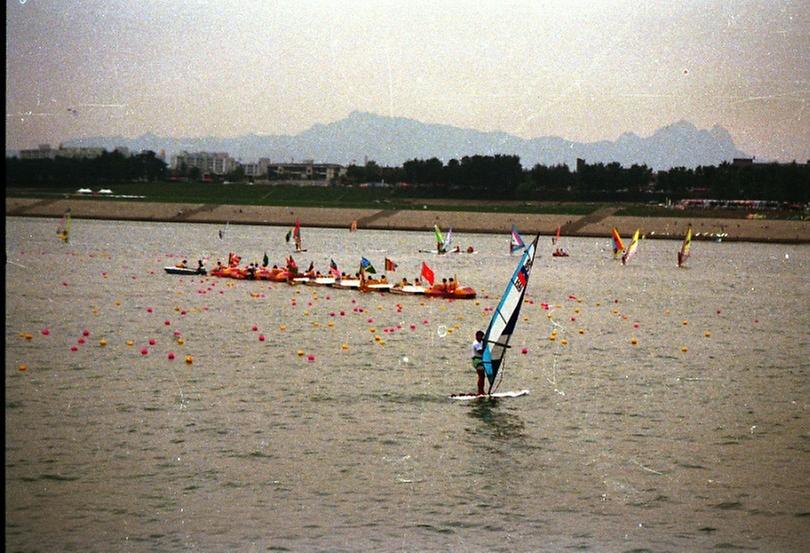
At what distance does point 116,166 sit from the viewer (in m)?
59.8

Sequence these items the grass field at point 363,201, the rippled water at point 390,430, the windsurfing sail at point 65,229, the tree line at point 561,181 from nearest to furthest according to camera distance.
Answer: the rippled water at point 390,430 < the windsurfing sail at point 65,229 < the grass field at point 363,201 < the tree line at point 561,181

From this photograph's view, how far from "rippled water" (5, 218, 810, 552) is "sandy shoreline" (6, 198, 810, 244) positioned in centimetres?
8071

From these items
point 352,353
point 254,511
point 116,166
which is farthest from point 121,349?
point 116,166

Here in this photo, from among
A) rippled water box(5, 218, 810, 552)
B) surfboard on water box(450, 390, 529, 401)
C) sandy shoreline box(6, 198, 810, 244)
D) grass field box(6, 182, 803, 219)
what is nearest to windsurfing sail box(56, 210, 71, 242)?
sandy shoreline box(6, 198, 810, 244)

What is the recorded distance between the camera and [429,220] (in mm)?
130875

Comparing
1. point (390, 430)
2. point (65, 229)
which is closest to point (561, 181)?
point (65, 229)

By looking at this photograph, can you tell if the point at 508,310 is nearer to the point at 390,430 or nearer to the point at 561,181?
the point at 390,430

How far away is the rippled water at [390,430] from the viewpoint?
537 inches

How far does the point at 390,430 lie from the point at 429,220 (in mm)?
112328

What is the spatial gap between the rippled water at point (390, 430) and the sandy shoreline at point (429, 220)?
80.7 metres

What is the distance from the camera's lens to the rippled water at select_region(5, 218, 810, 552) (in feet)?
44.8

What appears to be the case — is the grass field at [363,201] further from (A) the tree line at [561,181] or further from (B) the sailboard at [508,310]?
(B) the sailboard at [508,310]

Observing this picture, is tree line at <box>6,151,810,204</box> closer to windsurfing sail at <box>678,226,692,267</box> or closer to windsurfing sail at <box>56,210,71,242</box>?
windsurfing sail at <box>678,226,692,267</box>

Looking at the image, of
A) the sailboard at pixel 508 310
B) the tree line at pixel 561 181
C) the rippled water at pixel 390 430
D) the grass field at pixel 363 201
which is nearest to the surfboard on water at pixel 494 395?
the rippled water at pixel 390 430
